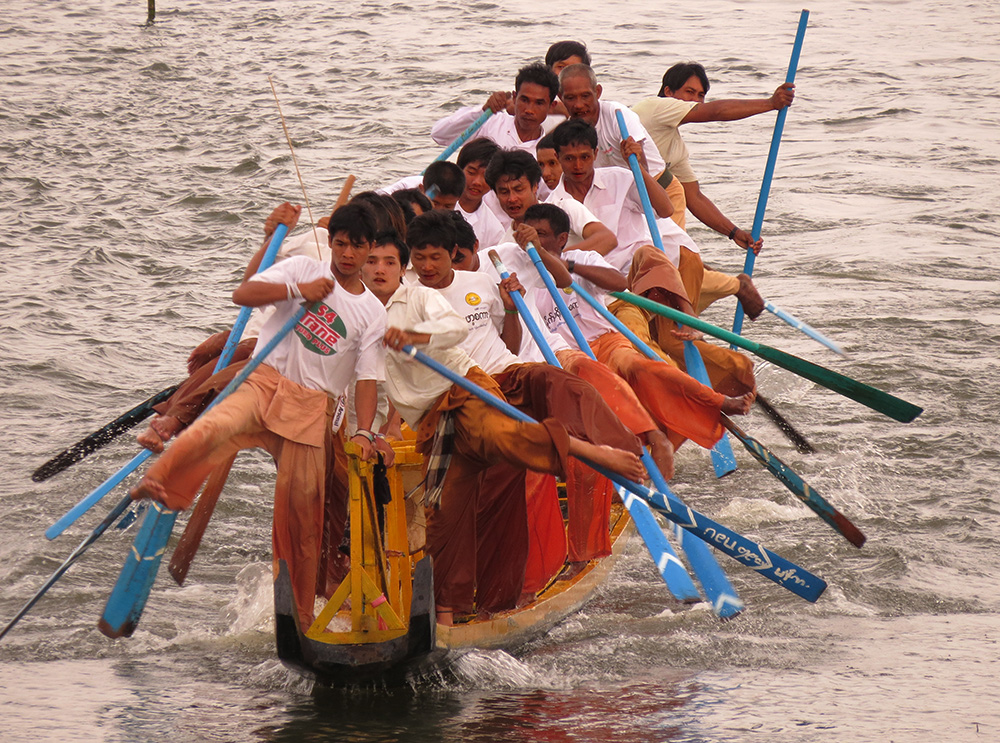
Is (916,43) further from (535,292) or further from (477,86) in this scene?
(535,292)

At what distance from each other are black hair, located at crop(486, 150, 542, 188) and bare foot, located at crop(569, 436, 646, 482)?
5.16 feet

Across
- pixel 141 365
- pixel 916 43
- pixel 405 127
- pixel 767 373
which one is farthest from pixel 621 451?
pixel 916 43

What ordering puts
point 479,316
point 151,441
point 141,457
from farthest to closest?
point 141,457 → point 479,316 → point 151,441

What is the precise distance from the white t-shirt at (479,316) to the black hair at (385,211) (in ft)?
1.01

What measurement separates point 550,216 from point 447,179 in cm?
77

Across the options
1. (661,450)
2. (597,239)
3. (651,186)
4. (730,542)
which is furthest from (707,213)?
(730,542)

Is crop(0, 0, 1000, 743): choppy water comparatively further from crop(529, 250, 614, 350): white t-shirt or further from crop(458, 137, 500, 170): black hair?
crop(458, 137, 500, 170): black hair

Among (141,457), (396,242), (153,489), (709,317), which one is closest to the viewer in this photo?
(153,489)

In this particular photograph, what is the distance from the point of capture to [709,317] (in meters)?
11.5

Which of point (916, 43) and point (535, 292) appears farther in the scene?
point (916, 43)

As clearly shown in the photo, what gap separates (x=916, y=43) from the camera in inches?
806

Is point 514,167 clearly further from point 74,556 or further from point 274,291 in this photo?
point 74,556

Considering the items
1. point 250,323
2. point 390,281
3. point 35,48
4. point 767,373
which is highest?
point 390,281

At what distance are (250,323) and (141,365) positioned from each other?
201 inches
